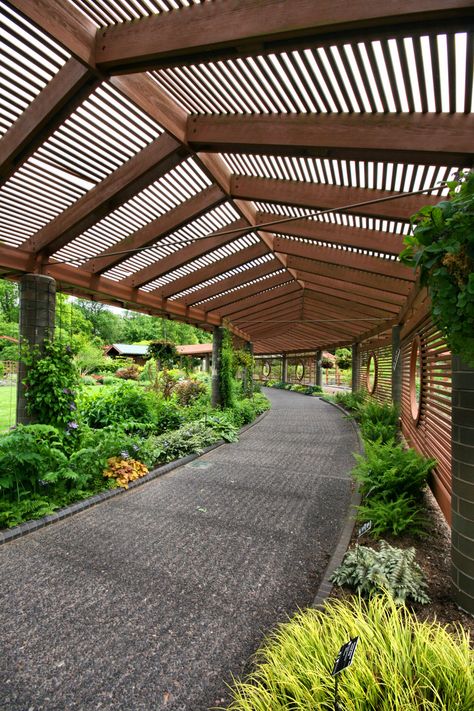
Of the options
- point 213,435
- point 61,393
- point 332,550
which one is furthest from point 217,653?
point 213,435

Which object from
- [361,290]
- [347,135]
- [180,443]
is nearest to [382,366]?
[361,290]

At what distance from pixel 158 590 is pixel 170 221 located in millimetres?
4940

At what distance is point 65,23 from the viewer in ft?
8.61

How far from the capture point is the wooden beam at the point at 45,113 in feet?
9.90

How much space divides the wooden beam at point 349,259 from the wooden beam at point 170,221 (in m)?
A: 2.41

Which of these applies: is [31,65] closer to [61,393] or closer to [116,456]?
[61,393]

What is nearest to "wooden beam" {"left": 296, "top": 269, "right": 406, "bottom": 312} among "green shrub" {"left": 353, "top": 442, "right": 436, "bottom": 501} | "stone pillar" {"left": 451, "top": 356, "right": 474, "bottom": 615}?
"green shrub" {"left": 353, "top": 442, "right": 436, "bottom": 501}

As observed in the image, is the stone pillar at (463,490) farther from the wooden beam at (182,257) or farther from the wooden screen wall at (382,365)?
the wooden screen wall at (382,365)

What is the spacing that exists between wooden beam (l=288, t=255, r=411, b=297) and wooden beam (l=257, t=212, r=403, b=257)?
1694 mm

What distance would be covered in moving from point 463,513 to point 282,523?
7.21 ft

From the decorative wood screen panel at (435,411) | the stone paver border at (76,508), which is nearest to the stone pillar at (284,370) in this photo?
the decorative wood screen panel at (435,411)

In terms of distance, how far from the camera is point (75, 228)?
16.8ft

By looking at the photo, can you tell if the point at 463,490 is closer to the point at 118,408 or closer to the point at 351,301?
the point at 118,408

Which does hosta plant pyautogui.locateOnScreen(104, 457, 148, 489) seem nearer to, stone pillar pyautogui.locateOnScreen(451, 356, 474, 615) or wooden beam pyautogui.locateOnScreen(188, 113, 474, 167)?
stone pillar pyautogui.locateOnScreen(451, 356, 474, 615)
